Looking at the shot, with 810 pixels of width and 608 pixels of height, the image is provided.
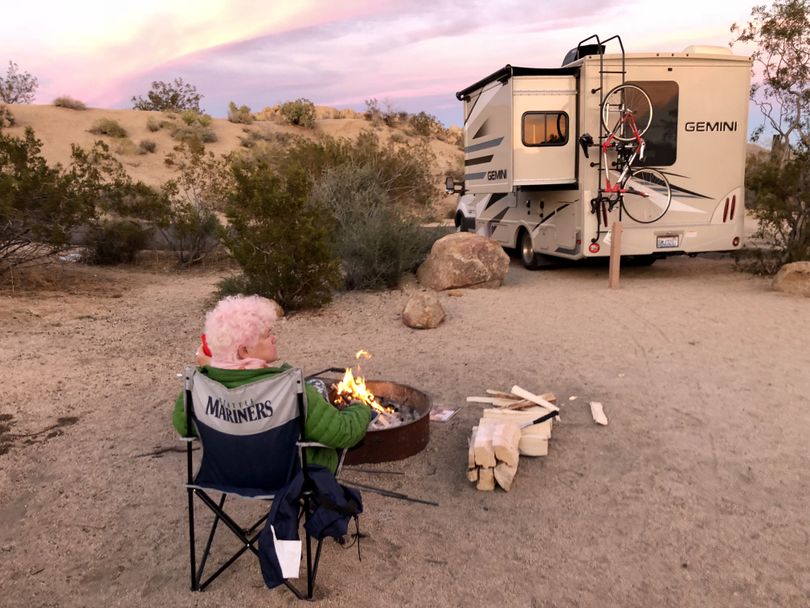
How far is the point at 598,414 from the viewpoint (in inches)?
181

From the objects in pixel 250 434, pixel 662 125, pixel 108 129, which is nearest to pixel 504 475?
pixel 250 434

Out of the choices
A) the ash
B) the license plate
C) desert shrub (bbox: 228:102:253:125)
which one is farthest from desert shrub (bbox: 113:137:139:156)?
the ash

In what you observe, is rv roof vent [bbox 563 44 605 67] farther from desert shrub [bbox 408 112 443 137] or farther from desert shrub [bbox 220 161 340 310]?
desert shrub [bbox 408 112 443 137]

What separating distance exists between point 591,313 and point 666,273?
11.3 ft

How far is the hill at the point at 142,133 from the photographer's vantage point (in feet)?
103

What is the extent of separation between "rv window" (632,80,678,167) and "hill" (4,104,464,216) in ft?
62.5

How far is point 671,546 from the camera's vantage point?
3053 millimetres

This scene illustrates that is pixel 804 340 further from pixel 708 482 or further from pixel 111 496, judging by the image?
pixel 111 496

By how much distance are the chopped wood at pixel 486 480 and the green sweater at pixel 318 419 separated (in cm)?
102

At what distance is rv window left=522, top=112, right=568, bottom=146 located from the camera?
905 cm

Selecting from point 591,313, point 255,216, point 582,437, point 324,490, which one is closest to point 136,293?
point 255,216

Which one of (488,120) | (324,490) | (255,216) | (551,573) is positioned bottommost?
(551,573)

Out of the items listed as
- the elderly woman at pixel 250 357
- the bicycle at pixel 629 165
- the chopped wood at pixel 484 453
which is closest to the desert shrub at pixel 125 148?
the bicycle at pixel 629 165

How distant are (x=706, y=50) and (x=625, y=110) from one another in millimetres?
1516
